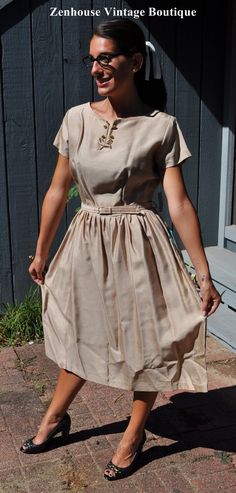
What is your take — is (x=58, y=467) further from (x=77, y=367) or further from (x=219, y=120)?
(x=219, y=120)

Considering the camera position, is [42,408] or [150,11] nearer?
[42,408]

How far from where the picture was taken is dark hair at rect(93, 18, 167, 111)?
2365 mm

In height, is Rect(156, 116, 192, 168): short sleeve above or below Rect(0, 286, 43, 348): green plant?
above

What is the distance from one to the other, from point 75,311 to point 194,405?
110cm

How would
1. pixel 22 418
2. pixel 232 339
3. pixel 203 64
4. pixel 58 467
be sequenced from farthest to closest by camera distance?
pixel 203 64
pixel 232 339
pixel 22 418
pixel 58 467

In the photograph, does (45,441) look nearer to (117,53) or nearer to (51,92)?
(117,53)

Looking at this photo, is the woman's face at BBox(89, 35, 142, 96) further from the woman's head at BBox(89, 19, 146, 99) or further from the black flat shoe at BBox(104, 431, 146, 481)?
the black flat shoe at BBox(104, 431, 146, 481)

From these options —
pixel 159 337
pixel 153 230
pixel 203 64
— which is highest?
pixel 203 64

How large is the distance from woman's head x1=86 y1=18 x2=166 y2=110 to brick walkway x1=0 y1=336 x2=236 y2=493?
61.9 inches

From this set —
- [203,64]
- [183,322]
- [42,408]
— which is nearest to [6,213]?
[42,408]

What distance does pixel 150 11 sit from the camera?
419 cm

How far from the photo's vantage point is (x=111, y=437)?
9.72ft

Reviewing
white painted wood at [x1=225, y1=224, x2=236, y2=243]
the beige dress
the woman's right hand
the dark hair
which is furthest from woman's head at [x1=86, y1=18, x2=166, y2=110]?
white painted wood at [x1=225, y1=224, x2=236, y2=243]

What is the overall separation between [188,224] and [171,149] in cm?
30
